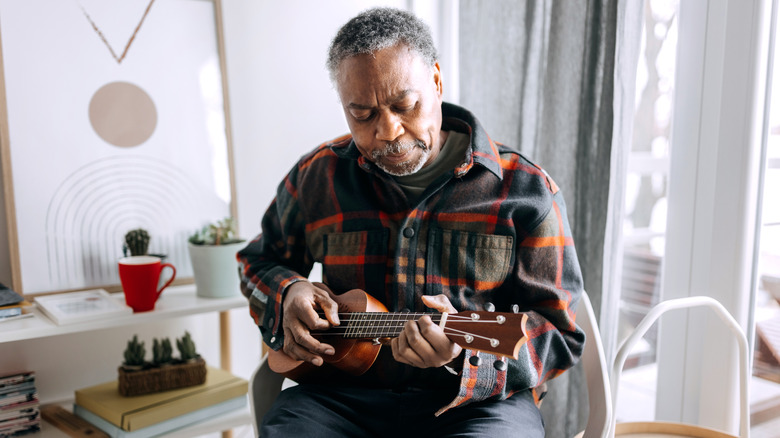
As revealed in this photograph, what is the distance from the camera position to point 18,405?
1.45 m

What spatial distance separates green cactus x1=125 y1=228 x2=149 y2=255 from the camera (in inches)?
62.3

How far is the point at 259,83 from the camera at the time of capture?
1.87m

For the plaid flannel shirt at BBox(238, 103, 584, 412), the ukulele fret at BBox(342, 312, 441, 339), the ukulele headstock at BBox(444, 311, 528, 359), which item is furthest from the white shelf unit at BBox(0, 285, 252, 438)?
the ukulele headstock at BBox(444, 311, 528, 359)

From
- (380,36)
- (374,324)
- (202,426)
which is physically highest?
(380,36)

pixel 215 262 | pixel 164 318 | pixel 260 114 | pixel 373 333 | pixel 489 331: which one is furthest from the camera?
pixel 260 114

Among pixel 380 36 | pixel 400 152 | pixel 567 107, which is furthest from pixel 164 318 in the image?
pixel 567 107

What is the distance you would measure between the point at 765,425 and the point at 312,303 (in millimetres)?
1006

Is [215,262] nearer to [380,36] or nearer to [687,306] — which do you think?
[380,36]

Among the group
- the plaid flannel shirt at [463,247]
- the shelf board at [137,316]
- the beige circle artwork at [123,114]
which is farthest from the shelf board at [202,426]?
the beige circle artwork at [123,114]

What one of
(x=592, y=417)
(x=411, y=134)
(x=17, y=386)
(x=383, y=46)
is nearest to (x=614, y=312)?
(x=592, y=417)

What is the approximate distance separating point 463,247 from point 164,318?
767mm

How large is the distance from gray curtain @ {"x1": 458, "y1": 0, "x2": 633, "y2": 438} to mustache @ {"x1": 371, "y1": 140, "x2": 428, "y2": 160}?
52cm

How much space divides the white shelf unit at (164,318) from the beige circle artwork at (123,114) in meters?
0.42

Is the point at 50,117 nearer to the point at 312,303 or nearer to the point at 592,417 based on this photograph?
the point at 312,303
